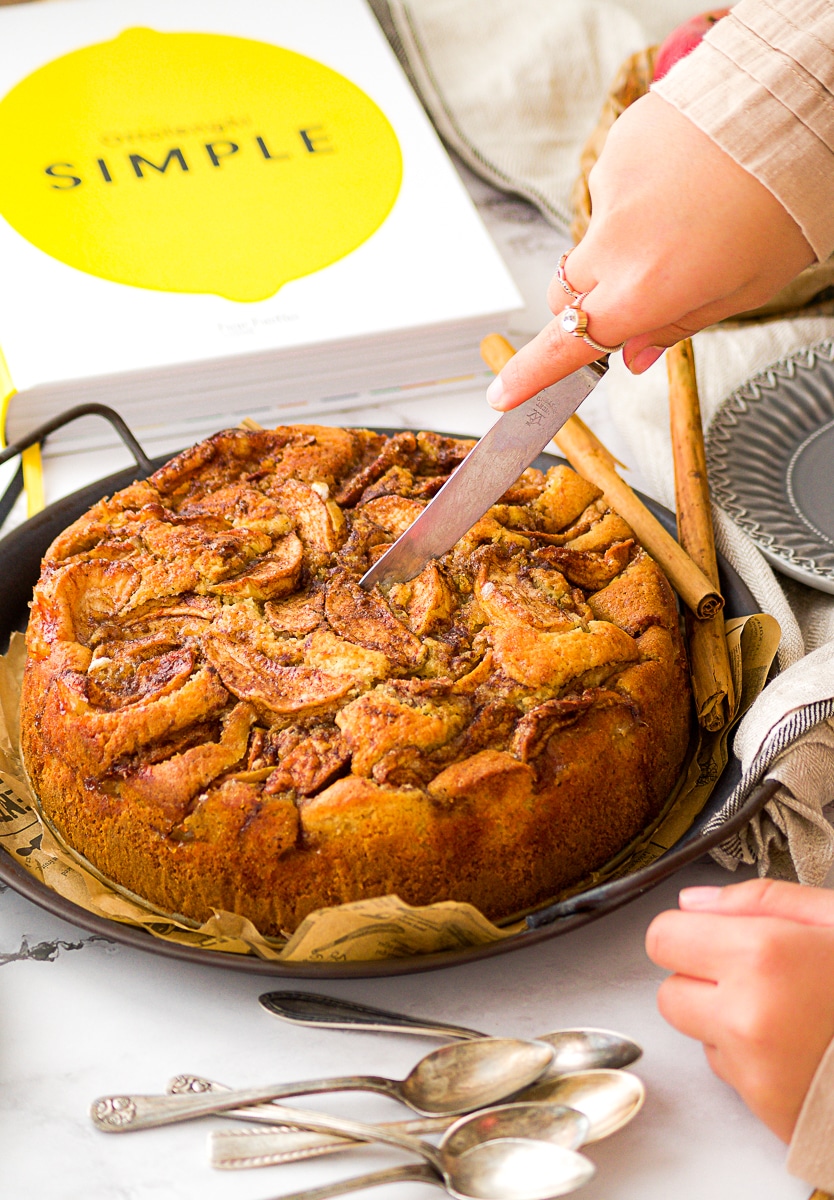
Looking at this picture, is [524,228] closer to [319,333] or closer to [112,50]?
[319,333]

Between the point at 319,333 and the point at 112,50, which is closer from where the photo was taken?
the point at 319,333

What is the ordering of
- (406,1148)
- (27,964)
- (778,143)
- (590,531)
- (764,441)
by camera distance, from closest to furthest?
1. (406,1148)
2. (778,143)
3. (27,964)
4. (590,531)
5. (764,441)

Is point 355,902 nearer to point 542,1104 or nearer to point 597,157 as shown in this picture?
point 542,1104

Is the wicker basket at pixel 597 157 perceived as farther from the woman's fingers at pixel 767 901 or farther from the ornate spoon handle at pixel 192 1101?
the ornate spoon handle at pixel 192 1101

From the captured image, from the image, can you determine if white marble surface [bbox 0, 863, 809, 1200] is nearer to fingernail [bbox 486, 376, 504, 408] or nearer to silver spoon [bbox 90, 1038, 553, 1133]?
silver spoon [bbox 90, 1038, 553, 1133]

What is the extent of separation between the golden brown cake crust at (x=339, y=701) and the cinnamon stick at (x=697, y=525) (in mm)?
67

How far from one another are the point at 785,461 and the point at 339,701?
0.84 m

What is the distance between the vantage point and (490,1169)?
0.89 m

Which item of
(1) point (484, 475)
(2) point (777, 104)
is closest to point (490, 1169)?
(1) point (484, 475)

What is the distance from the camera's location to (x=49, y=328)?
1.80 m

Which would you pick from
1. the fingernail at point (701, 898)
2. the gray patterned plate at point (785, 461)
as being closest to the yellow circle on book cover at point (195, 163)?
the gray patterned plate at point (785, 461)

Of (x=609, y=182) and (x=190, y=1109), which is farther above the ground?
(x=609, y=182)

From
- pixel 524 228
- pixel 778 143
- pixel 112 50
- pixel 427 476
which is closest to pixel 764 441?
pixel 427 476

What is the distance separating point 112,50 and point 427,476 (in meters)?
1.39
